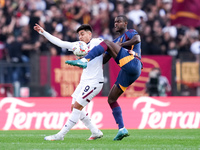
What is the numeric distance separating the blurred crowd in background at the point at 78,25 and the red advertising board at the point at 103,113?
3424 millimetres

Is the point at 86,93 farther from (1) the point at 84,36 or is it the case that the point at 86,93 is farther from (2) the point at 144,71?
(2) the point at 144,71

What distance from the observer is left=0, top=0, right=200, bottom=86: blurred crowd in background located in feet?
63.5

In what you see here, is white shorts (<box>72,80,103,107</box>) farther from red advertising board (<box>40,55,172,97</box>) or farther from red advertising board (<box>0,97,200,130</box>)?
red advertising board (<box>40,55,172,97</box>)

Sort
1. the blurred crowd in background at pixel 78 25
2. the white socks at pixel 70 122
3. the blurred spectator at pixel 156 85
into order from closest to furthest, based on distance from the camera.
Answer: the white socks at pixel 70 122
the blurred spectator at pixel 156 85
the blurred crowd in background at pixel 78 25

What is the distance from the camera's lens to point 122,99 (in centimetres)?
1561

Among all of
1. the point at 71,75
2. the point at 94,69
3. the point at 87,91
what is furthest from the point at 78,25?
the point at 87,91

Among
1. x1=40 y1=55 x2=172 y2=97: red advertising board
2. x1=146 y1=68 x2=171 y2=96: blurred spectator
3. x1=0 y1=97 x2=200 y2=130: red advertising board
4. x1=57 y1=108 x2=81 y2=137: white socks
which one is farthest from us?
x1=40 y1=55 x2=172 y2=97: red advertising board

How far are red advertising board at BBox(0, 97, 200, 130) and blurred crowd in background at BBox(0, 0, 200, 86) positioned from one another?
3.42m

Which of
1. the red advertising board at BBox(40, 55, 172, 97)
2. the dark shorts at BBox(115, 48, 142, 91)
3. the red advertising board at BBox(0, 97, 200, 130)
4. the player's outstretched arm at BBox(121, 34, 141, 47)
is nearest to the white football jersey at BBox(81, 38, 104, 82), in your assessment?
the dark shorts at BBox(115, 48, 142, 91)

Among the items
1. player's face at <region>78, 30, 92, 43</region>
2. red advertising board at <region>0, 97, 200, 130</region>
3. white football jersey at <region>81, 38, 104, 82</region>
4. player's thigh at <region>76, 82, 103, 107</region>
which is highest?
player's face at <region>78, 30, 92, 43</region>

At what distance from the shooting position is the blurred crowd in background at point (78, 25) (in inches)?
762

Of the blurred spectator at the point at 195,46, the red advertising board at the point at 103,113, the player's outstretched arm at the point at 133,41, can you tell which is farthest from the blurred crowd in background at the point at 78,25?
the player's outstretched arm at the point at 133,41

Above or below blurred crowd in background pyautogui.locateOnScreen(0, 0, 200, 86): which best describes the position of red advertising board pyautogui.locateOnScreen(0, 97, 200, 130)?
below

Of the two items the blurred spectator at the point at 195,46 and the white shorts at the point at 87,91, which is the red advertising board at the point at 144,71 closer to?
the blurred spectator at the point at 195,46
